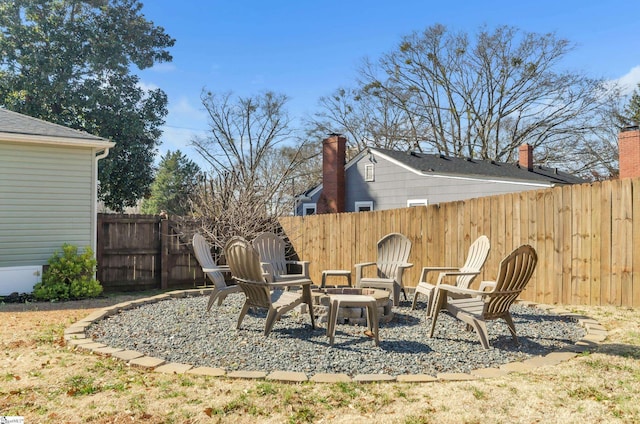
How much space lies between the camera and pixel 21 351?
4.30m

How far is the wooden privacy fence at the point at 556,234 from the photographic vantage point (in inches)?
239

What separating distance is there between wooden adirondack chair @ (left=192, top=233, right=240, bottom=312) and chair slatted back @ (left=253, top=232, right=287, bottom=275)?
74cm

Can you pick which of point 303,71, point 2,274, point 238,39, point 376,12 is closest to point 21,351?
point 2,274

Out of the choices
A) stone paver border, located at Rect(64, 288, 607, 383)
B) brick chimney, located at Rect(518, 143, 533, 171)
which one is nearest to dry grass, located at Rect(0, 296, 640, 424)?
stone paver border, located at Rect(64, 288, 607, 383)

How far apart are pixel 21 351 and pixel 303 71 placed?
71.5 ft

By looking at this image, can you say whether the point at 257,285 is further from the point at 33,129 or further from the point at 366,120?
the point at 366,120

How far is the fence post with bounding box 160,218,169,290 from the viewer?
9805mm

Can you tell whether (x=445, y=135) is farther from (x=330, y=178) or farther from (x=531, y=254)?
(x=531, y=254)

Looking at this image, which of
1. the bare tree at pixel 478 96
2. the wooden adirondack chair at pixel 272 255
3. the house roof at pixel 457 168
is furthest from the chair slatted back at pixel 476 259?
the bare tree at pixel 478 96

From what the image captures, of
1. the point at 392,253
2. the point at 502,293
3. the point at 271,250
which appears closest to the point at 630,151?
the point at 392,253

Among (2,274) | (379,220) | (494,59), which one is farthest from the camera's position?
(494,59)

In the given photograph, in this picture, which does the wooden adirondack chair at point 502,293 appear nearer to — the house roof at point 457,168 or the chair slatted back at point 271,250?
the chair slatted back at point 271,250

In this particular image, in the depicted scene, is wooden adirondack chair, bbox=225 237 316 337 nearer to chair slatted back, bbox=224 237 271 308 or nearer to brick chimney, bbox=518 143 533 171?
chair slatted back, bbox=224 237 271 308

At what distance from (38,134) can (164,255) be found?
3287 mm
